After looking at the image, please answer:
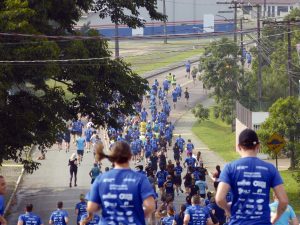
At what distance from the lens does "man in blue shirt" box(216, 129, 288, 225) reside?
11.8 metres

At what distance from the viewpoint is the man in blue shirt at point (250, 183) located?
11.8 metres

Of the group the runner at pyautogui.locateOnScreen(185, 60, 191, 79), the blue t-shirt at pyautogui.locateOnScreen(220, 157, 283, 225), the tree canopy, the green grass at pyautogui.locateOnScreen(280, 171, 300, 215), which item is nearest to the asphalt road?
the tree canopy

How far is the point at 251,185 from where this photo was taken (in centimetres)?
1185

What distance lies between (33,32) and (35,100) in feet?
11.1

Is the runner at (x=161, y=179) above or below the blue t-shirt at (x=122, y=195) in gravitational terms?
below

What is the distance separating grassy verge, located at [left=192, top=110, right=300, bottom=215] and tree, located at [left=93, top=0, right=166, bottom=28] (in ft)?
27.7

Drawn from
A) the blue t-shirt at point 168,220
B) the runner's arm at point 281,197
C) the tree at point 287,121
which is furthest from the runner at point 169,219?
the tree at point 287,121

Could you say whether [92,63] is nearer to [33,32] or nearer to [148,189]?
[33,32]

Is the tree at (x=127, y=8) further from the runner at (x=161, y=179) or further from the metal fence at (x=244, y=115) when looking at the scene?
the metal fence at (x=244, y=115)

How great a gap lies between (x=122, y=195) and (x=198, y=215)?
1222 cm

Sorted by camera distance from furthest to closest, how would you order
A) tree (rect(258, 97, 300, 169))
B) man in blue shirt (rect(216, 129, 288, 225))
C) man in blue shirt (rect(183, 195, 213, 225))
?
1. tree (rect(258, 97, 300, 169))
2. man in blue shirt (rect(183, 195, 213, 225))
3. man in blue shirt (rect(216, 129, 288, 225))

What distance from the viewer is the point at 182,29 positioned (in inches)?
5512

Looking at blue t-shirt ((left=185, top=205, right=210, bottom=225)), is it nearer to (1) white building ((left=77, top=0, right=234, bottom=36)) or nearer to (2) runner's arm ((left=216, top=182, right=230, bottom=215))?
(2) runner's arm ((left=216, top=182, right=230, bottom=215))

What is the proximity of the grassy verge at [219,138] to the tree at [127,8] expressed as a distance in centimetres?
844
